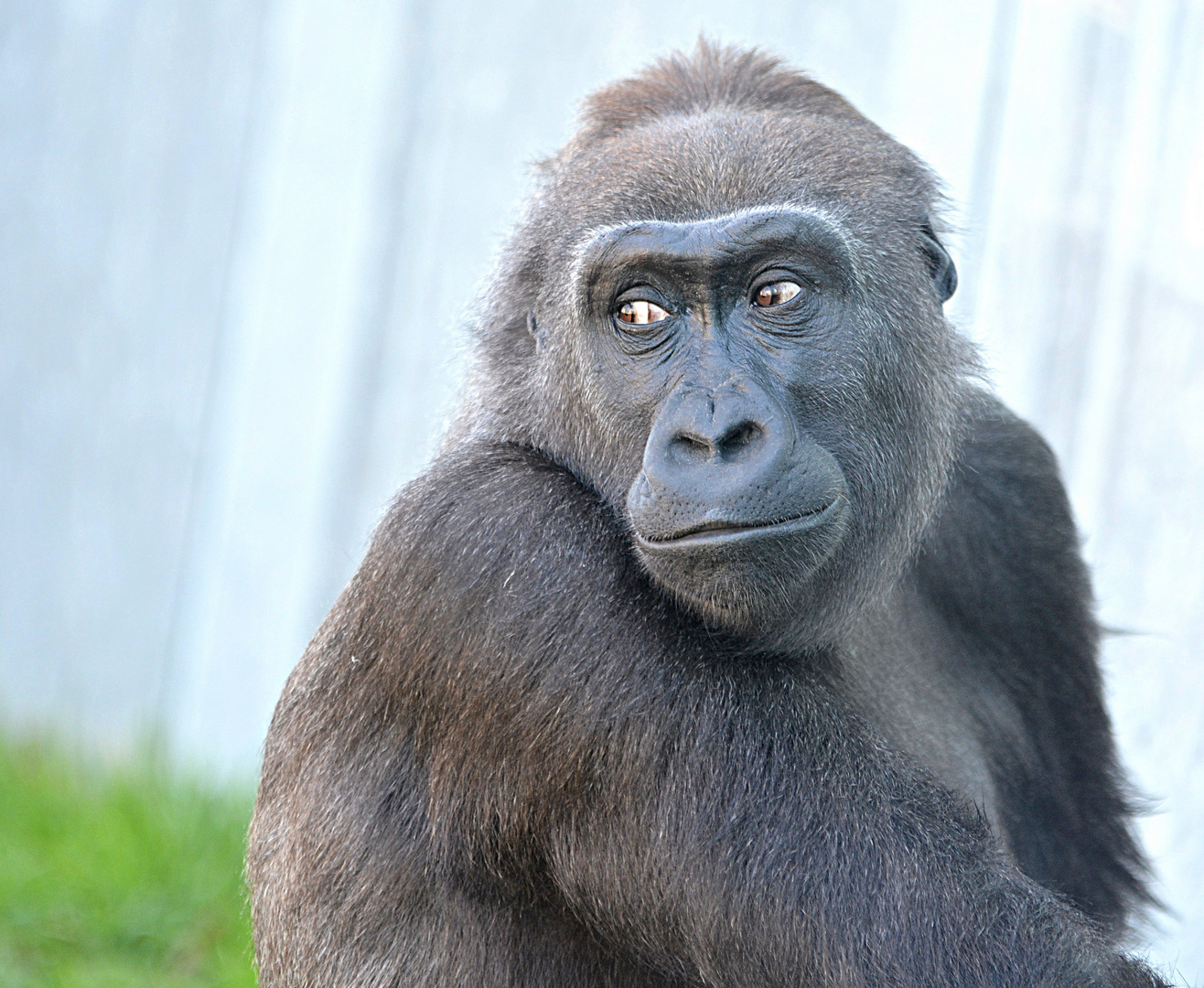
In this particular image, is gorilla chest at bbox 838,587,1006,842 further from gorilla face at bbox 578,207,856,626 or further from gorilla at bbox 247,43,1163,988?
gorilla face at bbox 578,207,856,626

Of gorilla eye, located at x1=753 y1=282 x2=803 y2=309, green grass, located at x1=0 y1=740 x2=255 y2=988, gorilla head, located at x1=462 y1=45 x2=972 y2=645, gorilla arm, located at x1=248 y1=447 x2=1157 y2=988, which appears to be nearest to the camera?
gorilla arm, located at x1=248 y1=447 x2=1157 y2=988

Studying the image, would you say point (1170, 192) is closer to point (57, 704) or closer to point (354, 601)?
point (354, 601)

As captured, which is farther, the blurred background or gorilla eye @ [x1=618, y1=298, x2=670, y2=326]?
the blurred background

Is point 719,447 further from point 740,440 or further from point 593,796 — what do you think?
point 593,796

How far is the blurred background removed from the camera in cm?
508

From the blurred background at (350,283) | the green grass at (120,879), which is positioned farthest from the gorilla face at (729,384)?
the green grass at (120,879)

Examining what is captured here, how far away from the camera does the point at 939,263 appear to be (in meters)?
3.72

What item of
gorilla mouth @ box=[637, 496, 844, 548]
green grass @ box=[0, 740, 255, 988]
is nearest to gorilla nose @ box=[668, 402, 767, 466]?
gorilla mouth @ box=[637, 496, 844, 548]

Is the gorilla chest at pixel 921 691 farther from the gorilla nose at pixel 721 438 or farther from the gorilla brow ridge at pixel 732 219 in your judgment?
the gorilla brow ridge at pixel 732 219

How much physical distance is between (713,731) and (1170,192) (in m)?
3.13

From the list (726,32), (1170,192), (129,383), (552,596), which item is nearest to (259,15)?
(129,383)

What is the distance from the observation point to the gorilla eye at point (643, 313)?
132 inches

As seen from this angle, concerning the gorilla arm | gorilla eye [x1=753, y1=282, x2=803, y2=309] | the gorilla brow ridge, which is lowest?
the gorilla arm

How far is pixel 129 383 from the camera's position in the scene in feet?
28.0
